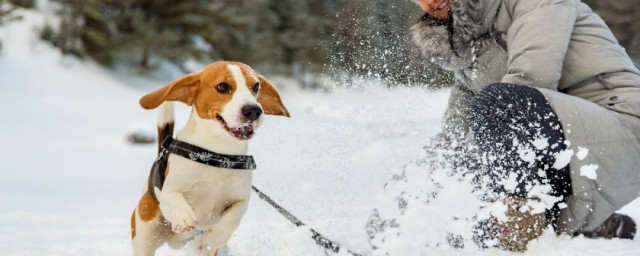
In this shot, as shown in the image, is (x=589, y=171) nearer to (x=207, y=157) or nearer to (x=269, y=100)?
(x=269, y=100)

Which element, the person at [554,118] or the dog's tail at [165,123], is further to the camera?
the dog's tail at [165,123]

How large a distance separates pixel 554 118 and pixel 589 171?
0.27 meters

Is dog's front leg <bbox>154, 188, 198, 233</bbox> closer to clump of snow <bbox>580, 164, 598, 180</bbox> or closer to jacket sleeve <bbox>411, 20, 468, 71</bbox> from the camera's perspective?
jacket sleeve <bbox>411, 20, 468, 71</bbox>

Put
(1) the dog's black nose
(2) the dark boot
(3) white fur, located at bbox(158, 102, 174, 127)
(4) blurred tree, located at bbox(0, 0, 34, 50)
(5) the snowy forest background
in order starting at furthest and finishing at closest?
1. (5) the snowy forest background
2. (4) blurred tree, located at bbox(0, 0, 34, 50)
3. (2) the dark boot
4. (3) white fur, located at bbox(158, 102, 174, 127)
5. (1) the dog's black nose

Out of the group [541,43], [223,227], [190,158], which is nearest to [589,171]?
[541,43]

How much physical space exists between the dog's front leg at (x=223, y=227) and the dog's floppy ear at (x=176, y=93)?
49 cm

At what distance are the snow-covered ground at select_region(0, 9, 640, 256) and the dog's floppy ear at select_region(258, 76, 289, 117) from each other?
0.57m

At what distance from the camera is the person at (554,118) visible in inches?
115

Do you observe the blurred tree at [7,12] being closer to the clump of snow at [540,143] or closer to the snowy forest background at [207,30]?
the snowy forest background at [207,30]

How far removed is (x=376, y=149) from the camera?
20.7ft

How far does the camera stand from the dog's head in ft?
8.77

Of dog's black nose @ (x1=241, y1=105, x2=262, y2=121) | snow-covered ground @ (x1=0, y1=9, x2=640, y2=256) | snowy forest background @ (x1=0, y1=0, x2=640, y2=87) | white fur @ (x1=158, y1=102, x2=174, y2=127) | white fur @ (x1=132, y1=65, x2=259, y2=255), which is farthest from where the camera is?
snowy forest background @ (x1=0, y1=0, x2=640, y2=87)

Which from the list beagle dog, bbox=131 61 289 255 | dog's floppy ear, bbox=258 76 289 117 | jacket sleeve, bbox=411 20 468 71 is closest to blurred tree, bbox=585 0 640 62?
jacket sleeve, bbox=411 20 468 71

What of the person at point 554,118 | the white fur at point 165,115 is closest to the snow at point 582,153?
the person at point 554,118
